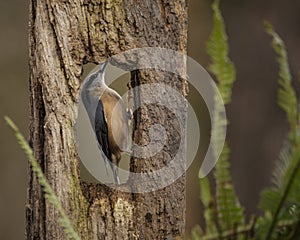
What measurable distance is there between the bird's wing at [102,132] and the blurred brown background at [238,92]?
3176mm

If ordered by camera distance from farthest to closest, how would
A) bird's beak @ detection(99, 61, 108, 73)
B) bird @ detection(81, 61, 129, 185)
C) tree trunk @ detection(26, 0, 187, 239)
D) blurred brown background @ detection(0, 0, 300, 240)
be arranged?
blurred brown background @ detection(0, 0, 300, 240), bird @ detection(81, 61, 129, 185), bird's beak @ detection(99, 61, 108, 73), tree trunk @ detection(26, 0, 187, 239)

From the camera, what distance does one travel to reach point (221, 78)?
0.46m

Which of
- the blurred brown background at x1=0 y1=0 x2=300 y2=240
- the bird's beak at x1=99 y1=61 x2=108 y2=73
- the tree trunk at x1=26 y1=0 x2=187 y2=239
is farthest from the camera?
the blurred brown background at x1=0 y1=0 x2=300 y2=240

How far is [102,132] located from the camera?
2531 millimetres

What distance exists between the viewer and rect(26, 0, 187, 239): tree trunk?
6.84ft

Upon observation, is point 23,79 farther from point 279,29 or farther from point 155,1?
point 155,1

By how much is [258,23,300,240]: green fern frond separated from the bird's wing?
205cm

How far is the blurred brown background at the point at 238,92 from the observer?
5.95 m

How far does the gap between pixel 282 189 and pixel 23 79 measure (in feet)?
20.6

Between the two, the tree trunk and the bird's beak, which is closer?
the tree trunk

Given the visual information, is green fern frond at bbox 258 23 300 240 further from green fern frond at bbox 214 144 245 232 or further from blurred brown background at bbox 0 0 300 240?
blurred brown background at bbox 0 0 300 240

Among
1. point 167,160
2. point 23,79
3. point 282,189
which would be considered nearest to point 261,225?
point 282,189

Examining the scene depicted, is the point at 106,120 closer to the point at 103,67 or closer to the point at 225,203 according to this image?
the point at 103,67

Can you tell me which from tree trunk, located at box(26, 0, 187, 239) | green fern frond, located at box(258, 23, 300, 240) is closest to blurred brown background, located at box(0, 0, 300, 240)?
tree trunk, located at box(26, 0, 187, 239)
